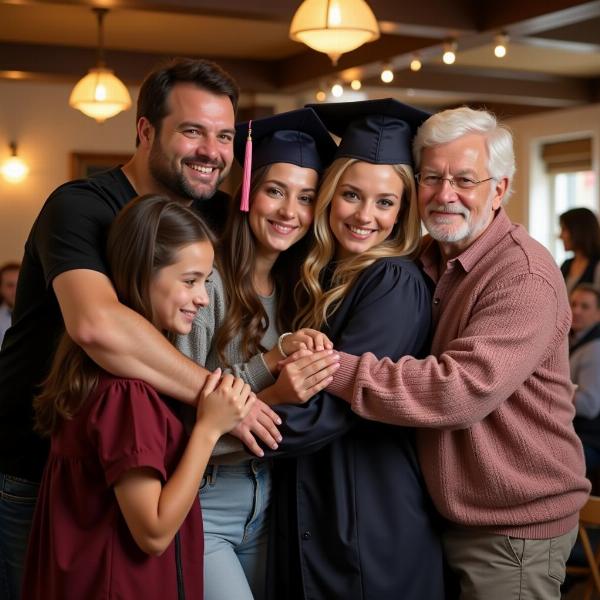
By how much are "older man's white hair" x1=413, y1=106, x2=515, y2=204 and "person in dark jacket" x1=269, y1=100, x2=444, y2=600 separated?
0.18ft

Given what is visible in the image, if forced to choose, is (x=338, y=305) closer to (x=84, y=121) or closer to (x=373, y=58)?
(x=373, y=58)

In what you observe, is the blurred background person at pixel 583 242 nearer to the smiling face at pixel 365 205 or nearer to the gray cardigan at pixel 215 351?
the smiling face at pixel 365 205

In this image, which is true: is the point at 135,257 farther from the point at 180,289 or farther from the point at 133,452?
the point at 133,452

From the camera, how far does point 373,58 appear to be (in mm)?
7500

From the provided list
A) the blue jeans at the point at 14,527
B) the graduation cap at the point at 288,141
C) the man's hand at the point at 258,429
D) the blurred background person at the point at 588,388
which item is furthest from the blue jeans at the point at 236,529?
the blurred background person at the point at 588,388

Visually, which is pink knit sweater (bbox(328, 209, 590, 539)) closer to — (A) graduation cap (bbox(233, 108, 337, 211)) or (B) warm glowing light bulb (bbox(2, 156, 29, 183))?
(A) graduation cap (bbox(233, 108, 337, 211))

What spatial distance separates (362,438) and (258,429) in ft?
0.96

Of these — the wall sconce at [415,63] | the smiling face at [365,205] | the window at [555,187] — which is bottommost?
the smiling face at [365,205]

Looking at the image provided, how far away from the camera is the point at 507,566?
2262mm

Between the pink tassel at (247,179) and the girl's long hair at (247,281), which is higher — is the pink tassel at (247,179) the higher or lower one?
the higher one

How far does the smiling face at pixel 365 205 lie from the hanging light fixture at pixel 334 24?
2.40 m

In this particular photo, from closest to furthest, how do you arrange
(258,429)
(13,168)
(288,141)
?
(258,429)
(288,141)
(13,168)

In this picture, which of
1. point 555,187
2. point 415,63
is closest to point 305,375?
point 415,63

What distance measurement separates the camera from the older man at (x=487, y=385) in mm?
2119
